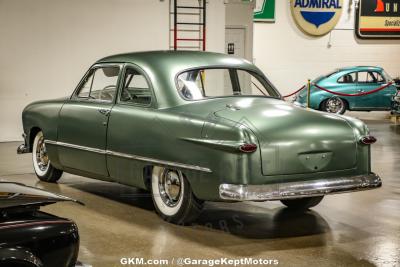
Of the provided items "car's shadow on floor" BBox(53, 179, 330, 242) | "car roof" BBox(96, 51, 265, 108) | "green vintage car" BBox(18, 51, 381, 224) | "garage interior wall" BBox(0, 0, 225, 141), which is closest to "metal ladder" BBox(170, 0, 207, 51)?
"garage interior wall" BBox(0, 0, 225, 141)

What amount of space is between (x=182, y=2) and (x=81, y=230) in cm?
935

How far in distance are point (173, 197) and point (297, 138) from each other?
1.42m

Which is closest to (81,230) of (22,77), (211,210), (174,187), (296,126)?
(174,187)

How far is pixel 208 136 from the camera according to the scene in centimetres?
604

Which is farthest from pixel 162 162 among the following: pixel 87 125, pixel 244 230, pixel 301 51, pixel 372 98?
pixel 301 51

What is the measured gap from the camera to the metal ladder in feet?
48.8

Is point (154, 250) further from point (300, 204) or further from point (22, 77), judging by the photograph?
point (22, 77)

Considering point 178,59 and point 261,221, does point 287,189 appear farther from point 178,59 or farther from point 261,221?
point 178,59

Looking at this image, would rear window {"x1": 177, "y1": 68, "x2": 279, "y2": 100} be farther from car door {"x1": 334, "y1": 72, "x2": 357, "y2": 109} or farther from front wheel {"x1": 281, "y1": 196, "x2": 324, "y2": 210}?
car door {"x1": 334, "y1": 72, "x2": 357, "y2": 109}

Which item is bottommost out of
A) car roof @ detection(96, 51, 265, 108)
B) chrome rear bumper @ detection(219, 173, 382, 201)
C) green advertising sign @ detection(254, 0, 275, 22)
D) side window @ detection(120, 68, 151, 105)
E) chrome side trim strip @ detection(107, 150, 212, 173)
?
chrome rear bumper @ detection(219, 173, 382, 201)

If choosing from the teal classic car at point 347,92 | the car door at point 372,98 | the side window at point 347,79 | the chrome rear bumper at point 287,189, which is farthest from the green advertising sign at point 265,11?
the chrome rear bumper at point 287,189

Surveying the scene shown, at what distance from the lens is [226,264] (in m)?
5.36

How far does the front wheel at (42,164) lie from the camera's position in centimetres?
873

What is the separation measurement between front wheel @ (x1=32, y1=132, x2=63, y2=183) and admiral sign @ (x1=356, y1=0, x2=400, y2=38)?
1653cm
